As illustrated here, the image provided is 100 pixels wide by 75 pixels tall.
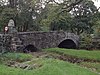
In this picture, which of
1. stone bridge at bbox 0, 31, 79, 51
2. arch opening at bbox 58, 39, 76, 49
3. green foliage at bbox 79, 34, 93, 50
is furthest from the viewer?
arch opening at bbox 58, 39, 76, 49

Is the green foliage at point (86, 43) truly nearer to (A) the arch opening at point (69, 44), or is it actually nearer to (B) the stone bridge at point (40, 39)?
(B) the stone bridge at point (40, 39)

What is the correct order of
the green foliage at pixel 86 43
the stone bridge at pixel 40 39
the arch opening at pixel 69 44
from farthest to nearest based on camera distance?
the arch opening at pixel 69 44 → the green foliage at pixel 86 43 → the stone bridge at pixel 40 39

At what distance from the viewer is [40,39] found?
1035 inches

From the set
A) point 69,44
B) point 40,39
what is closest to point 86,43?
point 69,44

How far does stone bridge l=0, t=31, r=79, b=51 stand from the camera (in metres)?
22.5

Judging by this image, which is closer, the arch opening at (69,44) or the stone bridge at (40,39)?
the stone bridge at (40,39)

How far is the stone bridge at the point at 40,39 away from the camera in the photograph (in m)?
22.5

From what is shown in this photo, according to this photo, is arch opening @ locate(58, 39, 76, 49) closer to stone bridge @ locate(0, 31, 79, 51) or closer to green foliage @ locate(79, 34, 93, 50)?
stone bridge @ locate(0, 31, 79, 51)

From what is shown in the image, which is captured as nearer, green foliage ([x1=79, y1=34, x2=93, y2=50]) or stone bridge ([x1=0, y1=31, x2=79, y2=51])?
stone bridge ([x1=0, y1=31, x2=79, y2=51])

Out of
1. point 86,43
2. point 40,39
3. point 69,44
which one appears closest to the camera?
point 40,39

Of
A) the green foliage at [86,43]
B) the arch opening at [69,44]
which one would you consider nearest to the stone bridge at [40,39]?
the arch opening at [69,44]

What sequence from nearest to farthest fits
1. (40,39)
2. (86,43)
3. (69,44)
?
1. (40,39)
2. (86,43)
3. (69,44)

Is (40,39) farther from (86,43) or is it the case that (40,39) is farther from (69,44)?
(69,44)

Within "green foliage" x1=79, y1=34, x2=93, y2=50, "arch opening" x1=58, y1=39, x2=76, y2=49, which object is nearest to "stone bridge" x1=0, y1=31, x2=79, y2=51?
"arch opening" x1=58, y1=39, x2=76, y2=49
